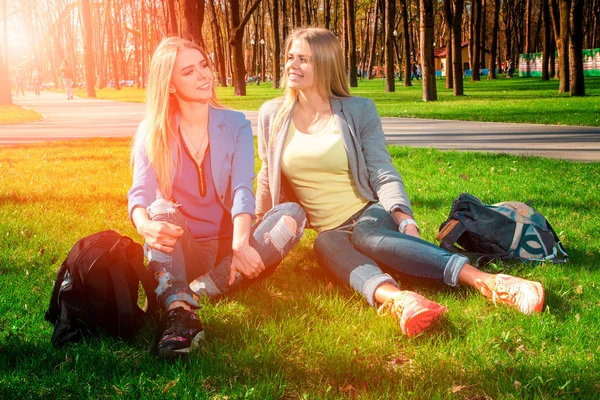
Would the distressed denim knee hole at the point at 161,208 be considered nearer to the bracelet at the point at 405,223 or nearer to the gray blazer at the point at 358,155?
the gray blazer at the point at 358,155

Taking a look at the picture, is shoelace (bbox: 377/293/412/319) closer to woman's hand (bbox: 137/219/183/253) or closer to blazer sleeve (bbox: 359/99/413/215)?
blazer sleeve (bbox: 359/99/413/215)

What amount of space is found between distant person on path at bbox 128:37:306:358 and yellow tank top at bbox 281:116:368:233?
38cm

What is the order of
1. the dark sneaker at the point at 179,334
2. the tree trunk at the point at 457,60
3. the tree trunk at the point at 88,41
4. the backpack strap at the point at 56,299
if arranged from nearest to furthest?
the dark sneaker at the point at 179,334
the backpack strap at the point at 56,299
the tree trunk at the point at 457,60
the tree trunk at the point at 88,41

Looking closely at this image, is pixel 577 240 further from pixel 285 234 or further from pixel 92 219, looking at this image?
pixel 92 219

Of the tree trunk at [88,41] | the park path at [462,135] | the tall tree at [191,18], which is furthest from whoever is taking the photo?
the tree trunk at [88,41]

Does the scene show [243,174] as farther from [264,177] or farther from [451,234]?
[451,234]

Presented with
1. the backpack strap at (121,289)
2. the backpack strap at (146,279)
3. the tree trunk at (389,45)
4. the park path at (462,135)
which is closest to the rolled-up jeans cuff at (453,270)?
the backpack strap at (146,279)

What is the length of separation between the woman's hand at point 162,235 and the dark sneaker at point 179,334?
1.14ft

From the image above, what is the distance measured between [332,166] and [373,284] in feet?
3.26

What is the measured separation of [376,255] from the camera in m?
3.89

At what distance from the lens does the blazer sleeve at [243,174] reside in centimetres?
370

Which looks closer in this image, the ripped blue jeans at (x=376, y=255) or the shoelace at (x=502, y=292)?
the shoelace at (x=502, y=292)

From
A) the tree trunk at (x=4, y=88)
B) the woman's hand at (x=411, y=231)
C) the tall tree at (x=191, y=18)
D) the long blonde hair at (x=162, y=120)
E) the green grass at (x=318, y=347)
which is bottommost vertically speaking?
the green grass at (x=318, y=347)

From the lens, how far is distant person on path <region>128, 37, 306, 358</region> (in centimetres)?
365
